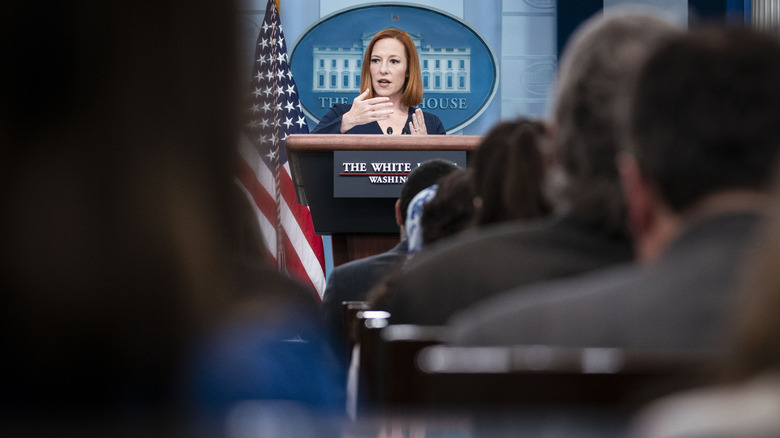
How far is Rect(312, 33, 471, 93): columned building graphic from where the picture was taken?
285 inches

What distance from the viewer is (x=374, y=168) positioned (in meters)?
3.51

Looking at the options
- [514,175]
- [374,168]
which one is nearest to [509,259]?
[514,175]

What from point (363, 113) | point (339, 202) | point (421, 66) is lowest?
point (339, 202)

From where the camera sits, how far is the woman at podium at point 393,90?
4.65m

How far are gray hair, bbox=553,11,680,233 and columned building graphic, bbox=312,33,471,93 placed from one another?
5.87 meters

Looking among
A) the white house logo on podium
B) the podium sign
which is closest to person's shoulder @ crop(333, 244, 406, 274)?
the podium sign

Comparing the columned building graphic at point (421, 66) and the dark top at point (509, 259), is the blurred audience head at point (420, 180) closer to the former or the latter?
the dark top at point (509, 259)

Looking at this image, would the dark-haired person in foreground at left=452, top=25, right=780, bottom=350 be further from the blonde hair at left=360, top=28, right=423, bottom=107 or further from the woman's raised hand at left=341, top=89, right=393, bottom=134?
the blonde hair at left=360, top=28, right=423, bottom=107

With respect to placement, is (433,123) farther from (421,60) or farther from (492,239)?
(492,239)

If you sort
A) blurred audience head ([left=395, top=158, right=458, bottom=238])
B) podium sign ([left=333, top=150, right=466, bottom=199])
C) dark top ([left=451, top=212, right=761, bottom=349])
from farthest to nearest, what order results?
podium sign ([left=333, top=150, right=466, bottom=199]) < blurred audience head ([left=395, top=158, right=458, bottom=238]) < dark top ([left=451, top=212, right=761, bottom=349])

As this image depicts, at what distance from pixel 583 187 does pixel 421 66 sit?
19.7ft

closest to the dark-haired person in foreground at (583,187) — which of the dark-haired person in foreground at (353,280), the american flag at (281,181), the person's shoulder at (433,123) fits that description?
the dark-haired person in foreground at (353,280)

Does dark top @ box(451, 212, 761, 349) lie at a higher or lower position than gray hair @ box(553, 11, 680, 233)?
lower

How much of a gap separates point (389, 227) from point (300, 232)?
117 centimetres
